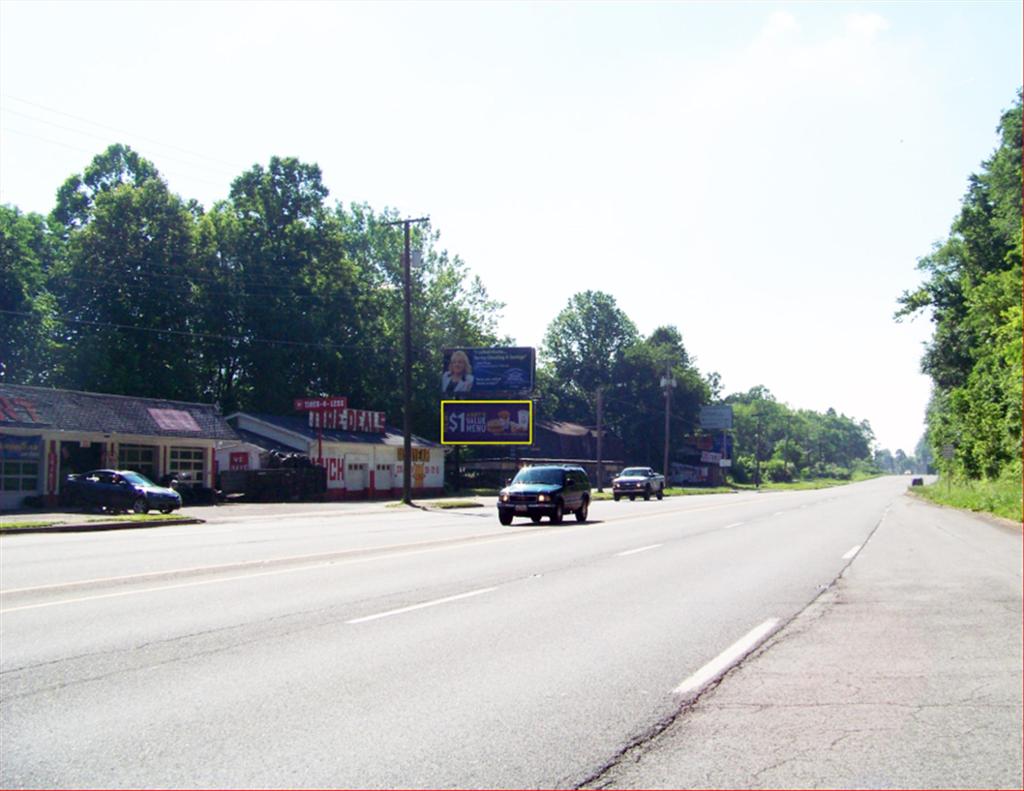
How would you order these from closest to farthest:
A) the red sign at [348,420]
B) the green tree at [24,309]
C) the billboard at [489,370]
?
1. the green tree at [24,309]
2. the red sign at [348,420]
3. the billboard at [489,370]

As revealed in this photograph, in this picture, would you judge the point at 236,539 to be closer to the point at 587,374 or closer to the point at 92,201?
the point at 92,201

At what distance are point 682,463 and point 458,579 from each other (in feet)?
367

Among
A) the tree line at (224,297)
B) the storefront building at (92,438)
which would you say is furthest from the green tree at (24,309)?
the storefront building at (92,438)

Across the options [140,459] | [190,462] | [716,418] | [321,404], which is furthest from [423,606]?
[716,418]

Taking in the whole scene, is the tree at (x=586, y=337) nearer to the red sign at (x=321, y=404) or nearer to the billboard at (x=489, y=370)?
the billboard at (x=489, y=370)

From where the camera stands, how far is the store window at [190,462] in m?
46.7

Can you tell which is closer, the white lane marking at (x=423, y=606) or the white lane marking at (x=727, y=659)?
the white lane marking at (x=727, y=659)

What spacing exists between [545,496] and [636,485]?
98.0ft

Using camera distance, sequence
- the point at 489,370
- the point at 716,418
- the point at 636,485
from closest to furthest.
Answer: the point at 636,485 < the point at 489,370 < the point at 716,418

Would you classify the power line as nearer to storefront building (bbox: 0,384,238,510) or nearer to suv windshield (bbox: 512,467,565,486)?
storefront building (bbox: 0,384,238,510)

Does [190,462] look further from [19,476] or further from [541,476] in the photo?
[541,476]

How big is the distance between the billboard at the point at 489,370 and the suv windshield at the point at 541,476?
3297 cm

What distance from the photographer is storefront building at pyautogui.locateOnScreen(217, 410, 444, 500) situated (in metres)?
53.4

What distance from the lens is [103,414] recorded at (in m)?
42.7
